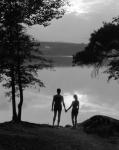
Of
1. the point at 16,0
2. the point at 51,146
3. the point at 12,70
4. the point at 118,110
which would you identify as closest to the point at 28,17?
the point at 16,0

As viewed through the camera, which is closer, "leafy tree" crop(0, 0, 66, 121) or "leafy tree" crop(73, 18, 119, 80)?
"leafy tree" crop(0, 0, 66, 121)

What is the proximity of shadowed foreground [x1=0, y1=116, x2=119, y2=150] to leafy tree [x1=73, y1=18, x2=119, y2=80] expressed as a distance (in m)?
10.4

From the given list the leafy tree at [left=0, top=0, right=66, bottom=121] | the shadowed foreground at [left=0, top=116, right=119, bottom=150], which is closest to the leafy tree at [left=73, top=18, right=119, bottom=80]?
the leafy tree at [left=0, top=0, right=66, bottom=121]

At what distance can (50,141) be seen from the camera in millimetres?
22547

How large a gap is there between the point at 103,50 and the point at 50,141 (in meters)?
17.0

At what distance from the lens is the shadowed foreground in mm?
20792

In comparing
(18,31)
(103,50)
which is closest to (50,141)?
(18,31)

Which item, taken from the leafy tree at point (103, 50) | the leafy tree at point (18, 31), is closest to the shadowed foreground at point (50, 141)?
the leafy tree at point (18, 31)

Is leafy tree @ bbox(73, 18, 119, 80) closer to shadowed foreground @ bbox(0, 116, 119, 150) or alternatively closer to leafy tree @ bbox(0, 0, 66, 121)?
leafy tree @ bbox(0, 0, 66, 121)

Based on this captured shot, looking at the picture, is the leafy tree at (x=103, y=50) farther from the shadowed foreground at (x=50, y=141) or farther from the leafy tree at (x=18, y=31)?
the shadowed foreground at (x=50, y=141)

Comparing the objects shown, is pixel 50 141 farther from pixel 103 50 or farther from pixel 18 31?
pixel 103 50

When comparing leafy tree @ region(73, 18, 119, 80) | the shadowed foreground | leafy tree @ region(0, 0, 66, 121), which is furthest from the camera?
leafy tree @ region(73, 18, 119, 80)

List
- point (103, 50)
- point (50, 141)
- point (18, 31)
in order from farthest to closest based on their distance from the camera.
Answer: point (103, 50)
point (18, 31)
point (50, 141)

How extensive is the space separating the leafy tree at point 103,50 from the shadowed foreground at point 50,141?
10422 millimetres
